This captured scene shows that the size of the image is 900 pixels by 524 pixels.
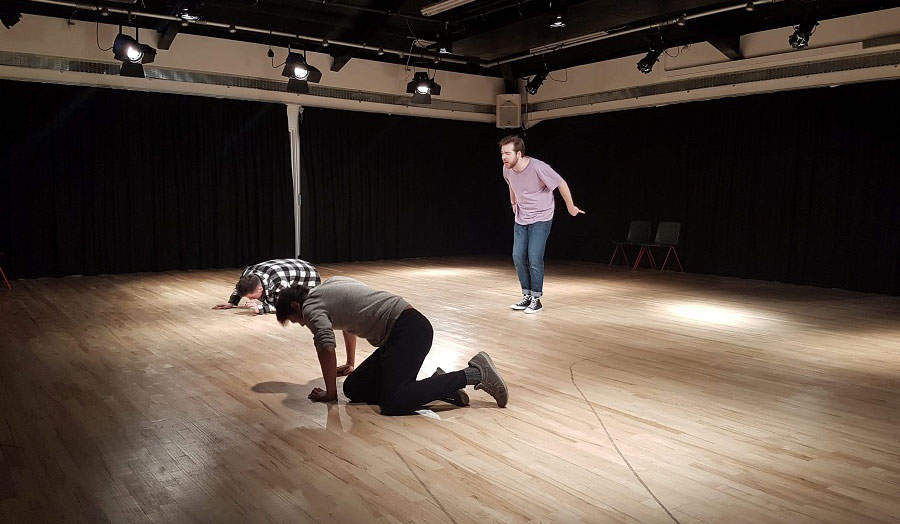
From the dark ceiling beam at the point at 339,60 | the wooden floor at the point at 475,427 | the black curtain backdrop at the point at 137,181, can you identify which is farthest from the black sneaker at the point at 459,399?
the dark ceiling beam at the point at 339,60

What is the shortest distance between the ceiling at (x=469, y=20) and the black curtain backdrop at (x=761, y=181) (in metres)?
1.05

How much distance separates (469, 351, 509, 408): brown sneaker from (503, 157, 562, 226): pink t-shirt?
8.98ft

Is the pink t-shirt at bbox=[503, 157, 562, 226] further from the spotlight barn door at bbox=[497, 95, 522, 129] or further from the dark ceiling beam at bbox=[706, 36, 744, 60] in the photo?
the spotlight barn door at bbox=[497, 95, 522, 129]

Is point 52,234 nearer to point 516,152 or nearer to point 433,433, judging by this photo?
point 516,152

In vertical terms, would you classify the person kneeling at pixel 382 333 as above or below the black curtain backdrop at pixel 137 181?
below

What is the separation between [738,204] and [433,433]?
25.4ft

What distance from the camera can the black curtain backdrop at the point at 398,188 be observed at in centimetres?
1068

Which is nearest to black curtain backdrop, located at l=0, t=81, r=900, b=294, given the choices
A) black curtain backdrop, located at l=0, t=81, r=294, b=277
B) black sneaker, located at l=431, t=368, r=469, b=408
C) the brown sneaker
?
black curtain backdrop, located at l=0, t=81, r=294, b=277

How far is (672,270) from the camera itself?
9859mm

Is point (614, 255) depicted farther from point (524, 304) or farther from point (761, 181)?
point (524, 304)

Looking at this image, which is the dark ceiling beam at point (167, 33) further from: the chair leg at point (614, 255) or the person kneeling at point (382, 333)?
the chair leg at point (614, 255)

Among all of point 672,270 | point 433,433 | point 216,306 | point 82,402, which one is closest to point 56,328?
point 216,306

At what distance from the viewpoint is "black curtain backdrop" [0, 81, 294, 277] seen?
26.9 ft

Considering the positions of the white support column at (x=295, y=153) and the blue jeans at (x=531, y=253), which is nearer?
the blue jeans at (x=531, y=253)
